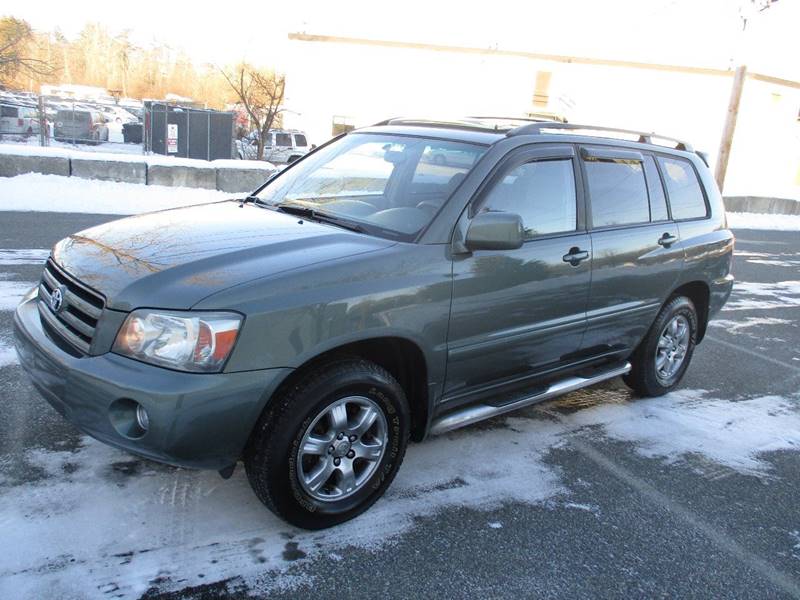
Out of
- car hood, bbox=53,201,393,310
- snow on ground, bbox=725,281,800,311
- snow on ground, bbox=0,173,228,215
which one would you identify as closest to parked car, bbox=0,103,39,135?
snow on ground, bbox=0,173,228,215

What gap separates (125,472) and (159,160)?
40.6ft

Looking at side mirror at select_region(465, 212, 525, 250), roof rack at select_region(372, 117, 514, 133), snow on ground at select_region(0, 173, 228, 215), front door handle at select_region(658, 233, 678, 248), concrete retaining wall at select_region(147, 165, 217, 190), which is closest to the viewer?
side mirror at select_region(465, 212, 525, 250)

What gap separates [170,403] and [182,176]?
12653mm

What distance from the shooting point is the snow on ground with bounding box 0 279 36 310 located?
5883 millimetres

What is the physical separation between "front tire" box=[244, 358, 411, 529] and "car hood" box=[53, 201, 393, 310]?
21.0 inches

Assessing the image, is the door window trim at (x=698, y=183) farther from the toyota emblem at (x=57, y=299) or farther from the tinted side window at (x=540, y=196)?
the toyota emblem at (x=57, y=299)

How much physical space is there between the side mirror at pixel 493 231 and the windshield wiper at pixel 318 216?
0.57 m

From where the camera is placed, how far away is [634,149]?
4.76 metres

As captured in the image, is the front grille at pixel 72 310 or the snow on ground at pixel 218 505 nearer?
the snow on ground at pixel 218 505

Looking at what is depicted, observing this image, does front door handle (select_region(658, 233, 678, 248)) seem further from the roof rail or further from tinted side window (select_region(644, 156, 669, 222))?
the roof rail

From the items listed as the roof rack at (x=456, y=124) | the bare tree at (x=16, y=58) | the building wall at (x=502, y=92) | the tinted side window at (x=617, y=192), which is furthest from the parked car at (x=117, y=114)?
the tinted side window at (x=617, y=192)

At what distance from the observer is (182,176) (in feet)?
47.5

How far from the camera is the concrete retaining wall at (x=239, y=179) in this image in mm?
14750

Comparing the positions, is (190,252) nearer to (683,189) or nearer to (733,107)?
(683,189)
